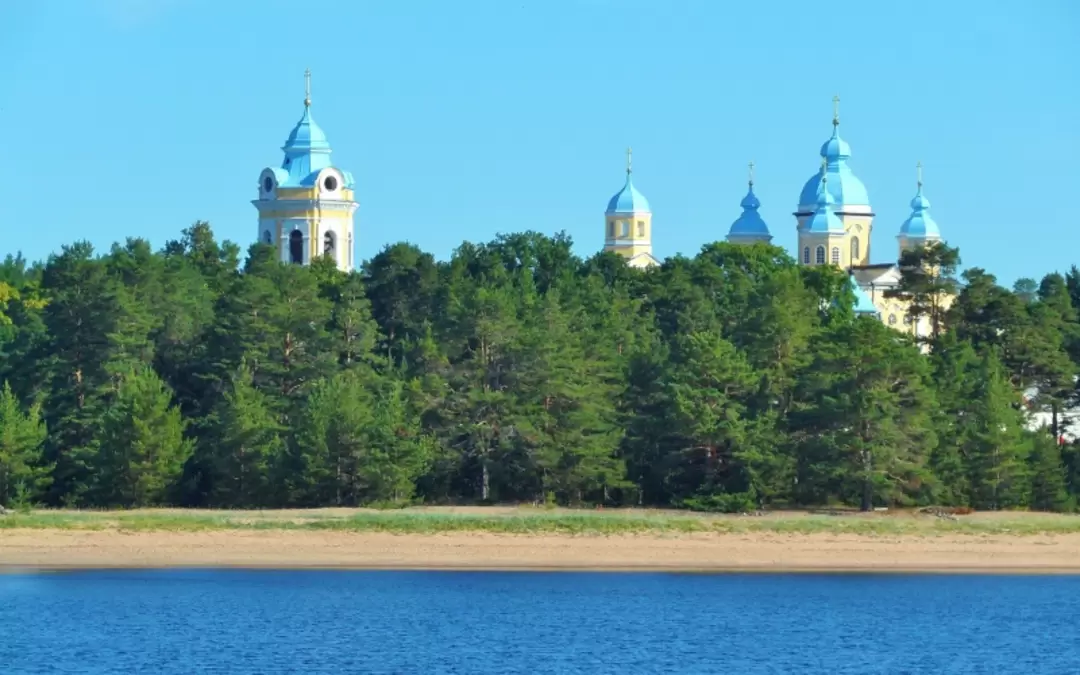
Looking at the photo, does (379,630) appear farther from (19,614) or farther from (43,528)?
(43,528)

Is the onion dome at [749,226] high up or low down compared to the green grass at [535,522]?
up

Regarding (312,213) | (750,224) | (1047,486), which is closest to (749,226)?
(750,224)

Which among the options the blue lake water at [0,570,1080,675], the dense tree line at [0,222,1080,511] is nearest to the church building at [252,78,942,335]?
the dense tree line at [0,222,1080,511]

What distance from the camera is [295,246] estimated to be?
5512 inches

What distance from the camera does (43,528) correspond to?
2594 inches

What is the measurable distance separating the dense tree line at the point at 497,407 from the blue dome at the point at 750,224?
265ft

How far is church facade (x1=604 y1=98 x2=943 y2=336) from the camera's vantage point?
16488 cm

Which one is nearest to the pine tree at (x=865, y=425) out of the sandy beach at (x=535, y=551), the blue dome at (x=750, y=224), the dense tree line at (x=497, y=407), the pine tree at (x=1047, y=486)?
the dense tree line at (x=497, y=407)

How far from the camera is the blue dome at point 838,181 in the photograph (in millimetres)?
167500

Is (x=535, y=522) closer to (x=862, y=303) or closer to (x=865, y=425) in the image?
(x=865, y=425)

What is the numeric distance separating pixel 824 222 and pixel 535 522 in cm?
9998

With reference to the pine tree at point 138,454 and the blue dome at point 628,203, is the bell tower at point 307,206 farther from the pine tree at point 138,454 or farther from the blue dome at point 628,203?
the pine tree at point 138,454

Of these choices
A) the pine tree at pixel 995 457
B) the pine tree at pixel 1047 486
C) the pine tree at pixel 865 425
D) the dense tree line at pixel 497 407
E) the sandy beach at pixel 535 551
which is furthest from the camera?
the pine tree at pixel 1047 486

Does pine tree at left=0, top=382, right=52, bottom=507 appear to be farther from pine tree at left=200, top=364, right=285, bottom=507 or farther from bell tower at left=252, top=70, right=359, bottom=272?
bell tower at left=252, top=70, right=359, bottom=272
